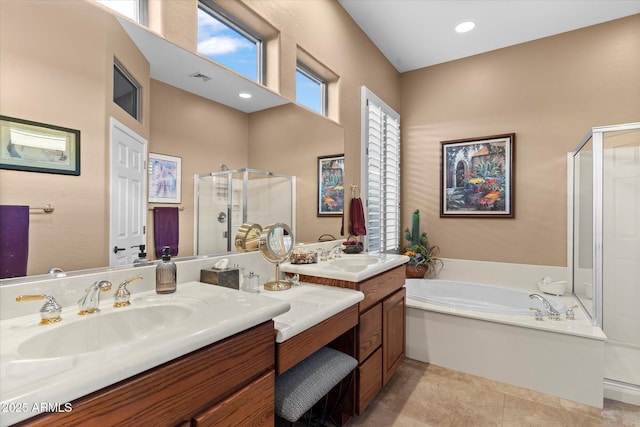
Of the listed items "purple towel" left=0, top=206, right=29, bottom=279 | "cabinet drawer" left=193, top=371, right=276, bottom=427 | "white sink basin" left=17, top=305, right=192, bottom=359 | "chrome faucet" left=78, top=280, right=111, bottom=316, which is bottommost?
"cabinet drawer" left=193, top=371, right=276, bottom=427

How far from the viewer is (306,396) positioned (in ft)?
3.83

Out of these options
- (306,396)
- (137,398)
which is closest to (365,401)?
(306,396)

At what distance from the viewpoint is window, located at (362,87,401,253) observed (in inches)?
114

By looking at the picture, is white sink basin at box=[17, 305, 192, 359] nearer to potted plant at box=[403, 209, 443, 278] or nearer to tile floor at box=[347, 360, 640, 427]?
tile floor at box=[347, 360, 640, 427]

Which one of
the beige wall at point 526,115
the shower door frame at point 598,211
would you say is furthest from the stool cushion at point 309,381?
the beige wall at point 526,115

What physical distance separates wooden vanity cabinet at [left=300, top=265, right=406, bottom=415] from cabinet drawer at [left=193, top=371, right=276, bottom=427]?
2.25 ft

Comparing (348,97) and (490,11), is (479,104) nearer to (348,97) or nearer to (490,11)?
(490,11)

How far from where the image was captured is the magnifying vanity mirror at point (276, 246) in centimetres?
161

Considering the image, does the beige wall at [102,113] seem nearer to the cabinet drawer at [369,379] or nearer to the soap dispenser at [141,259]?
the soap dispenser at [141,259]

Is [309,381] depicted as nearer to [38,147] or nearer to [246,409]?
[246,409]

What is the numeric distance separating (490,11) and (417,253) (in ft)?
7.51

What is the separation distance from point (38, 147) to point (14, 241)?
282 mm

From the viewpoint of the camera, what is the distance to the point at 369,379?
5.59 ft

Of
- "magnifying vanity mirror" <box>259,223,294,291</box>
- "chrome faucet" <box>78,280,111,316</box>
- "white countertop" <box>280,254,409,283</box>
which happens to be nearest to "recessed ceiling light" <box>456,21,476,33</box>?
"white countertop" <box>280,254,409,283</box>
